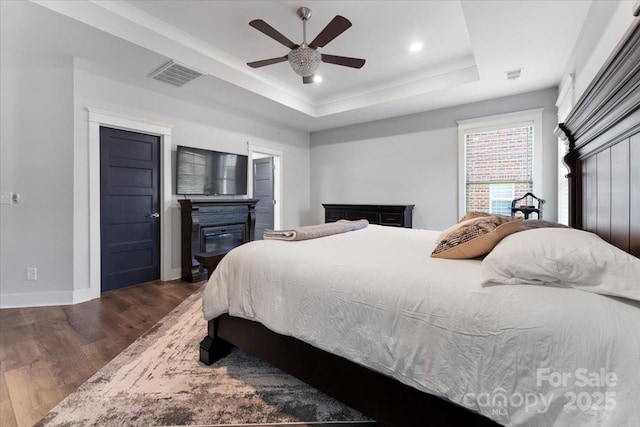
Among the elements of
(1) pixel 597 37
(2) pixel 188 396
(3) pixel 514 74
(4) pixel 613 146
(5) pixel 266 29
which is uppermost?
(3) pixel 514 74

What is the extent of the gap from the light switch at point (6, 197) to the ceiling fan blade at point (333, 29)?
3.45 m

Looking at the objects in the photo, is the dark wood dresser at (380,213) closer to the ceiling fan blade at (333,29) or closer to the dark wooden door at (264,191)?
the dark wooden door at (264,191)

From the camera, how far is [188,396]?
1593mm

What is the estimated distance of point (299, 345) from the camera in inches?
58.9

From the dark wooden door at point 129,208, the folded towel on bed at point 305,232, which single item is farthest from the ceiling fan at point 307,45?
the dark wooden door at point 129,208

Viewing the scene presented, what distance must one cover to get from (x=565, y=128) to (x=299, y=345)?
2.52 metres

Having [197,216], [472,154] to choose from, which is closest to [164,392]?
[197,216]

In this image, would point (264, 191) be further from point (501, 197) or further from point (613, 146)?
point (613, 146)

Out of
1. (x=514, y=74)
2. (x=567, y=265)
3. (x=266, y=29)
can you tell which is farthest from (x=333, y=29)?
(x=514, y=74)

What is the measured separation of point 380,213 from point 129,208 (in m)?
3.79

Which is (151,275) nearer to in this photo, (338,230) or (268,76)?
(338,230)

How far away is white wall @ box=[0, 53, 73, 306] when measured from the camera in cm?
289

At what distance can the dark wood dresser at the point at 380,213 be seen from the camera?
4742 millimetres

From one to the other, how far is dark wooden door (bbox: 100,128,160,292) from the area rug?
190 cm
